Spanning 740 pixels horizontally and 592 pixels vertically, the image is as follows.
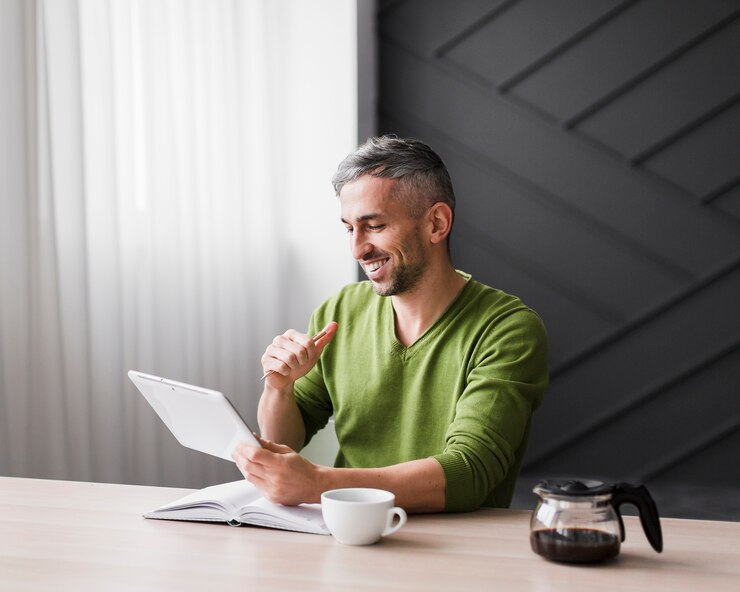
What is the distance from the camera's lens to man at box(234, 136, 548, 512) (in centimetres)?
166

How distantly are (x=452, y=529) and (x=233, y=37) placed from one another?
208 cm

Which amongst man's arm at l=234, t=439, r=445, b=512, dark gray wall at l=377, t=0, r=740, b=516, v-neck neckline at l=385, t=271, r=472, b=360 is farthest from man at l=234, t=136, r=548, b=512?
dark gray wall at l=377, t=0, r=740, b=516

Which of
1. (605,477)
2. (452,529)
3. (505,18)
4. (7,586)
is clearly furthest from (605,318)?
(7,586)

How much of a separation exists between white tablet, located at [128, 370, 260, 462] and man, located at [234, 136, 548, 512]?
254 mm

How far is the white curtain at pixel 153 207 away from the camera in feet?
8.22

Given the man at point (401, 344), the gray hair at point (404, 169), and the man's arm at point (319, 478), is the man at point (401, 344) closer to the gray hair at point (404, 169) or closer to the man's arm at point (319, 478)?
the gray hair at point (404, 169)

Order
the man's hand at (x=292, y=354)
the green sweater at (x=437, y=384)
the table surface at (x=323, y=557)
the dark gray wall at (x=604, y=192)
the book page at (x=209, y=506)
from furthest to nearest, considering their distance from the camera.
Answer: the dark gray wall at (x=604, y=192)
the man's hand at (x=292, y=354)
the green sweater at (x=437, y=384)
the book page at (x=209, y=506)
the table surface at (x=323, y=557)

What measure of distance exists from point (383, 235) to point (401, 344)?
0.72 ft

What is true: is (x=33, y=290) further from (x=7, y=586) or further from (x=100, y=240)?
(x=7, y=586)

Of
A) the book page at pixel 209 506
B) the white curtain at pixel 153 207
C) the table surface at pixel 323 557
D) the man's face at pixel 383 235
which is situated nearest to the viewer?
the table surface at pixel 323 557

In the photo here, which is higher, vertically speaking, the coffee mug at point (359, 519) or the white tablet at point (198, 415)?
the white tablet at point (198, 415)

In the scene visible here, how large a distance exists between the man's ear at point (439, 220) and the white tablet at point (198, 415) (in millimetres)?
645

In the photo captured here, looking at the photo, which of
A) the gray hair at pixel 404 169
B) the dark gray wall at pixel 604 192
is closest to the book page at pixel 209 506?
the gray hair at pixel 404 169

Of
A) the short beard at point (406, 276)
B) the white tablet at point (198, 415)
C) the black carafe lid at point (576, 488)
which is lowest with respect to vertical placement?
the black carafe lid at point (576, 488)
